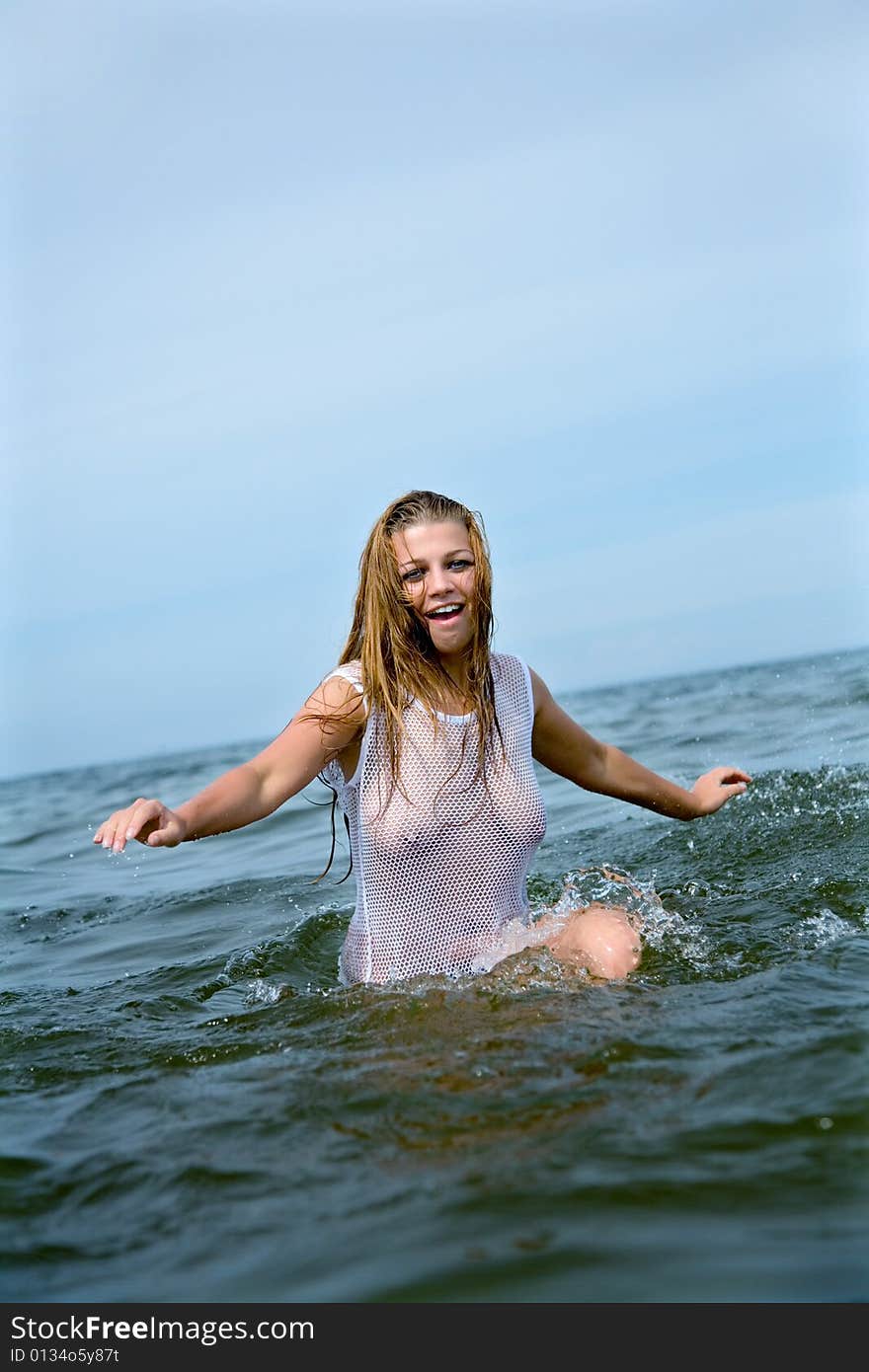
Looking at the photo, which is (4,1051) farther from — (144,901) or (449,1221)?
(144,901)

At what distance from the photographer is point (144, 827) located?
3.94 meters

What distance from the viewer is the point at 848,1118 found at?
10.4 ft

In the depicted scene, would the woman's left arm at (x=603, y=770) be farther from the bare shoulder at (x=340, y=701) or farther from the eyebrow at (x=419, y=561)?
the bare shoulder at (x=340, y=701)

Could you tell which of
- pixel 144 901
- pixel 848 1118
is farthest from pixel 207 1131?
pixel 144 901

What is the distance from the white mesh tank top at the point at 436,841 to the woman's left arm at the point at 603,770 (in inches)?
15.4

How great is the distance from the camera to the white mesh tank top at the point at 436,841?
4.79 metres

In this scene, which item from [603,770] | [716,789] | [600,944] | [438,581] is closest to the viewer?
[600,944]

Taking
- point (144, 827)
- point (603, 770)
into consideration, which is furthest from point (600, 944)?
point (144, 827)

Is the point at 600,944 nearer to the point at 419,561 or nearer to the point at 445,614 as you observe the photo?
the point at 445,614

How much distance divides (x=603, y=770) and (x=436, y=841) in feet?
3.51

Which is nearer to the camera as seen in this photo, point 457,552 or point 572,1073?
point 572,1073

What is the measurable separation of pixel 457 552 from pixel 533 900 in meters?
3.15

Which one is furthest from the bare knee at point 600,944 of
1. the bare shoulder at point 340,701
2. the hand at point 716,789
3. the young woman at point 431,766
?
the bare shoulder at point 340,701

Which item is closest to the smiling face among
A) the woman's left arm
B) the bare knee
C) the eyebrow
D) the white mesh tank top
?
the eyebrow
